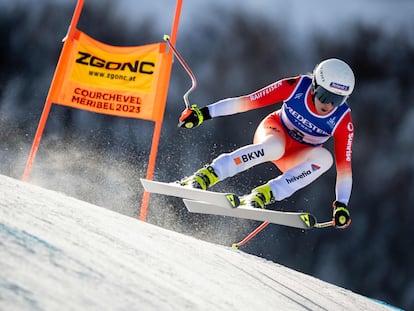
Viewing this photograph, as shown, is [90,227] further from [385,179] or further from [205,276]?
[385,179]

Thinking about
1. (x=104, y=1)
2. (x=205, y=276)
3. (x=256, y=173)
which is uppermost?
(x=104, y=1)

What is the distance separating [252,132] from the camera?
10.1 metres

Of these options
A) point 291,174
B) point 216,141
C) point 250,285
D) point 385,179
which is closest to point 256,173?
point 216,141

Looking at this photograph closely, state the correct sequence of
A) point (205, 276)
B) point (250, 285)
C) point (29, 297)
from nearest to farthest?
point (29, 297) → point (205, 276) → point (250, 285)

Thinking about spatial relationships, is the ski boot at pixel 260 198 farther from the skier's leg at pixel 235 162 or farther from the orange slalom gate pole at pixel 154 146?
the orange slalom gate pole at pixel 154 146

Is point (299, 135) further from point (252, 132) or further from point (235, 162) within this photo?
point (252, 132)

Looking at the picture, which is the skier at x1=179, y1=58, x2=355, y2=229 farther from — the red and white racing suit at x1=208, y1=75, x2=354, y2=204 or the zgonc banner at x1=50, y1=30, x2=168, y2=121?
the zgonc banner at x1=50, y1=30, x2=168, y2=121

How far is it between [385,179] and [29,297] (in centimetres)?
965

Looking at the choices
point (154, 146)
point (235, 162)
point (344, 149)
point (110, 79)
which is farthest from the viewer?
point (110, 79)

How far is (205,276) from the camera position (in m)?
2.37

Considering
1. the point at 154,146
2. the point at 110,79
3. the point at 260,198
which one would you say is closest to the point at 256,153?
the point at 260,198

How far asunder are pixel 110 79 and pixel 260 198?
2195 mm

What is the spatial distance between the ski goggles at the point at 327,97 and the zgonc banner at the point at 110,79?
1748mm

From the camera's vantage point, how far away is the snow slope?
1.43 metres
